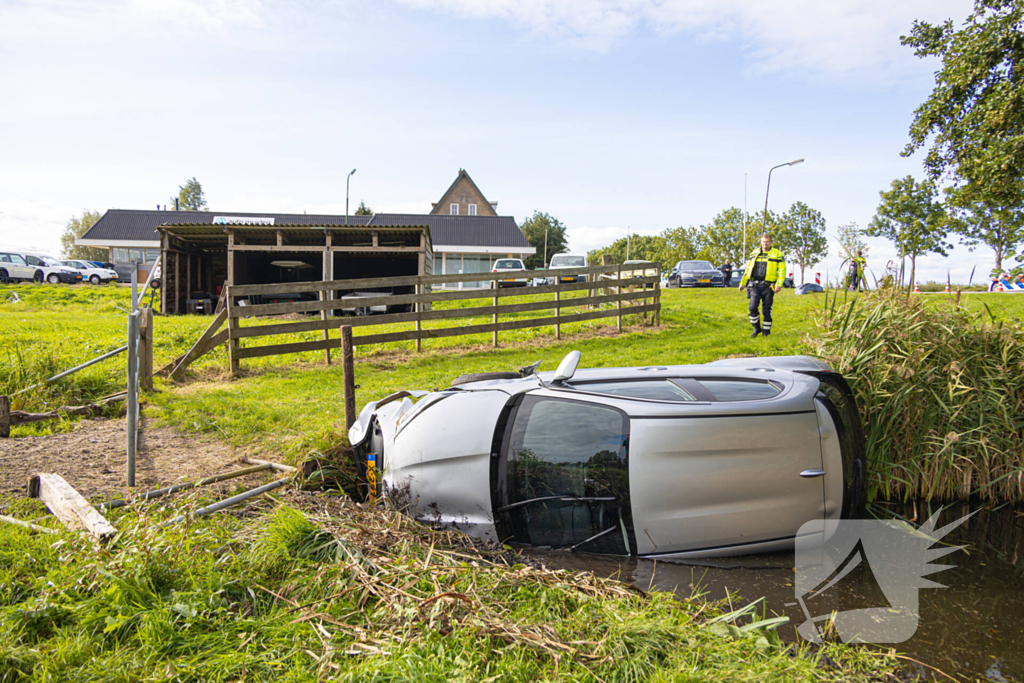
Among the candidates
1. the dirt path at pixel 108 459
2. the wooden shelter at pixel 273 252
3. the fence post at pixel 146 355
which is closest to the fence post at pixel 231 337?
the fence post at pixel 146 355

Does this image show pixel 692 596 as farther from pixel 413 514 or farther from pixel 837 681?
pixel 413 514

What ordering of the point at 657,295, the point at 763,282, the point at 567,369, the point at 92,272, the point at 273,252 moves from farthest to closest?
1. the point at 92,272
2. the point at 273,252
3. the point at 657,295
4. the point at 763,282
5. the point at 567,369

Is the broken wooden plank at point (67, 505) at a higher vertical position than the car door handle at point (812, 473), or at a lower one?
lower

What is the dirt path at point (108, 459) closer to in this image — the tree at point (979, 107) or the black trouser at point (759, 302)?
the black trouser at point (759, 302)

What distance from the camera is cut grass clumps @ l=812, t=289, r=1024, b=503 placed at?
15.7 feet

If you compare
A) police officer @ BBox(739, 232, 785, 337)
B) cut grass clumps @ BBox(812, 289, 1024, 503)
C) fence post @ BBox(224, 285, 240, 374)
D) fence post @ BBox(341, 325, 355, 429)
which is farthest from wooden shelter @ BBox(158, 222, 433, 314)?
cut grass clumps @ BBox(812, 289, 1024, 503)

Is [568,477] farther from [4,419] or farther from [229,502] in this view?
[4,419]

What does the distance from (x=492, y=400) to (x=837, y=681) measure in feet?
7.41

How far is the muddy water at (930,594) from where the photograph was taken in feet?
9.49

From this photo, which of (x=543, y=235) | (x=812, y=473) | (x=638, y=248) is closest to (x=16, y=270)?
(x=812, y=473)

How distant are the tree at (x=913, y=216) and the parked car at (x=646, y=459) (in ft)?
11.1

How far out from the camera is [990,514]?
15.2 ft

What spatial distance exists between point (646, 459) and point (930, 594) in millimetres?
2017

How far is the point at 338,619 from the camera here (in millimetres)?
2596
